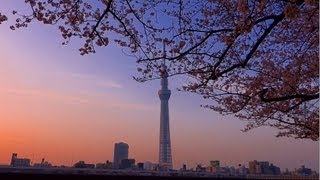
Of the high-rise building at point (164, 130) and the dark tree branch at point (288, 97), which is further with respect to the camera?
the high-rise building at point (164, 130)

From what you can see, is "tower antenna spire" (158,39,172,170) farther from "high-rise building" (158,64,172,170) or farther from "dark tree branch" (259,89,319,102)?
"dark tree branch" (259,89,319,102)

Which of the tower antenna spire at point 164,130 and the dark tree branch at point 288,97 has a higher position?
the tower antenna spire at point 164,130

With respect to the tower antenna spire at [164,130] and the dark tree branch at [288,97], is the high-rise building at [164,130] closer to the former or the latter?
the tower antenna spire at [164,130]

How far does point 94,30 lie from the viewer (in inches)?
317

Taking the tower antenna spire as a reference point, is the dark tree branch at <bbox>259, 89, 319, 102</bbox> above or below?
below

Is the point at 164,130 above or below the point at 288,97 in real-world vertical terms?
above

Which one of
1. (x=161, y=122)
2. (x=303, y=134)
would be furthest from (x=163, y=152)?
(x=303, y=134)

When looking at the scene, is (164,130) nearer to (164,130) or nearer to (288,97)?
(164,130)

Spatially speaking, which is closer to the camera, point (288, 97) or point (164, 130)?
point (288, 97)

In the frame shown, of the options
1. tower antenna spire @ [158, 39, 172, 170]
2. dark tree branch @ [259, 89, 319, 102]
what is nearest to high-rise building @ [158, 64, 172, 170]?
tower antenna spire @ [158, 39, 172, 170]

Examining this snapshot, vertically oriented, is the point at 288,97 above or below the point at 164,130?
below

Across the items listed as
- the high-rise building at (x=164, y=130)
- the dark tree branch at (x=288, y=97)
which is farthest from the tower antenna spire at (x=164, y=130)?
the dark tree branch at (x=288, y=97)

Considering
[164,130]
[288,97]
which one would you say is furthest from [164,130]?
[288,97]

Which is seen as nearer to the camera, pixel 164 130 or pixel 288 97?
pixel 288 97
